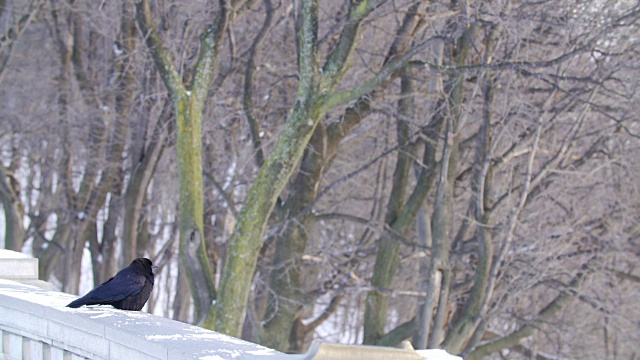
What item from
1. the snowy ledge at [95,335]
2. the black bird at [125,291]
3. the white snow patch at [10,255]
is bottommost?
the snowy ledge at [95,335]

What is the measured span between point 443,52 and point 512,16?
210 cm

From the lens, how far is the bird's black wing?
5.54 metres

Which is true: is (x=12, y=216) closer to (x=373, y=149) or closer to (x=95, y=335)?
(x=373, y=149)

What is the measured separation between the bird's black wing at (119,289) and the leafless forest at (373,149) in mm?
5101

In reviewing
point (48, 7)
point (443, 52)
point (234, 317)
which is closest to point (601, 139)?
point (443, 52)

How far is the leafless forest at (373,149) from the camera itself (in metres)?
11.1

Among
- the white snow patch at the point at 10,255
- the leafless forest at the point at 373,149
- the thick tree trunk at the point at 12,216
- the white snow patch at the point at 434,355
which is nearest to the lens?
the white snow patch at the point at 434,355

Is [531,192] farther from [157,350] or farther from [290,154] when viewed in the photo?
[157,350]

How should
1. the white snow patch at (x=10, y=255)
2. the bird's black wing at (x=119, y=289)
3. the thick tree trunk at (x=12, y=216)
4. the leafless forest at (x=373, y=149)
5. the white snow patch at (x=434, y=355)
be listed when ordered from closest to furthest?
the white snow patch at (x=434, y=355)
the bird's black wing at (x=119, y=289)
the white snow patch at (x=10, y=255)
the leafless forest at (x=373, y=149)
the thick tree trunk at (x=12, y=216)

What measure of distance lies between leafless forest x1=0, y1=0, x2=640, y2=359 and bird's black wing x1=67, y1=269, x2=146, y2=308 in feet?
16.7

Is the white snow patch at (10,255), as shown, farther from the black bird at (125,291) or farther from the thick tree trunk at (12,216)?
the thick tree trunk at (12,216)

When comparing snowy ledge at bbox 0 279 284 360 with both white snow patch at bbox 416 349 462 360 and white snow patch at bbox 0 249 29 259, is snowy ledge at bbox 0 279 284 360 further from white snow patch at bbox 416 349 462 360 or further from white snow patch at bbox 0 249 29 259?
white snow patch at bbox 0 249 29 259

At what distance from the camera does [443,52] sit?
1280cm

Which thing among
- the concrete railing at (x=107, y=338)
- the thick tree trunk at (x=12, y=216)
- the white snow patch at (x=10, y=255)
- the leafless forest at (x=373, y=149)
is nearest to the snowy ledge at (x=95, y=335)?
the concrete railing at (x=107, y=338)
